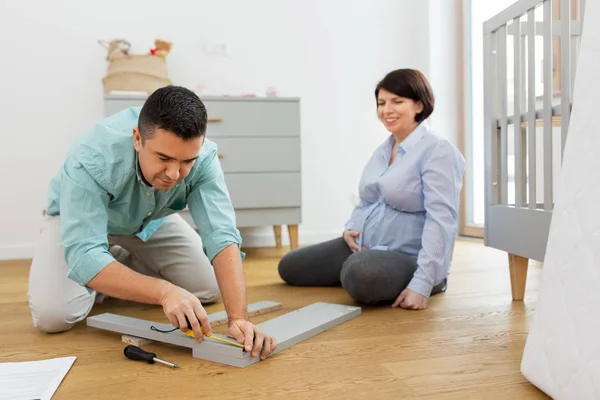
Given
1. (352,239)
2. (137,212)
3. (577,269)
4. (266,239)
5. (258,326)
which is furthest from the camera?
(266,239)

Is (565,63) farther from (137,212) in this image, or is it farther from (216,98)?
(216,98)

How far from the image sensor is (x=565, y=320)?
87 cm

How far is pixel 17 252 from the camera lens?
2.94 meters

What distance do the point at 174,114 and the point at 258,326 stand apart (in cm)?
57

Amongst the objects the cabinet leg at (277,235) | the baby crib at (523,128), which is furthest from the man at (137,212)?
the cabinet leg at (277,235)

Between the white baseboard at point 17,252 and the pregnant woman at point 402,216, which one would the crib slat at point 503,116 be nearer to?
the pregnant woman at point 402,216

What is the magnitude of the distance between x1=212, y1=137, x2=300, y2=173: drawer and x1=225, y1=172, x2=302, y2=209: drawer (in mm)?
36

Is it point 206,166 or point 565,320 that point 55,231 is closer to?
point 206,166

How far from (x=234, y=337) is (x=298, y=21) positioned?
101 inches

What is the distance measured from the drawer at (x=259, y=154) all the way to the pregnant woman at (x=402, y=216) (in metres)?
0.91

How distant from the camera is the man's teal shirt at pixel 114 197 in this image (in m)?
1.19

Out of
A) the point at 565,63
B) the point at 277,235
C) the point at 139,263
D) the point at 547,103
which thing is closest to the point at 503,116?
the point at 547,103

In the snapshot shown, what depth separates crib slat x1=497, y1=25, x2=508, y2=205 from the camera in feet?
5.72

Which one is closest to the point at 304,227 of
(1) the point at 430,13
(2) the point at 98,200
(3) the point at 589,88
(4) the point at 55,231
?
(1) the point at 430,13
